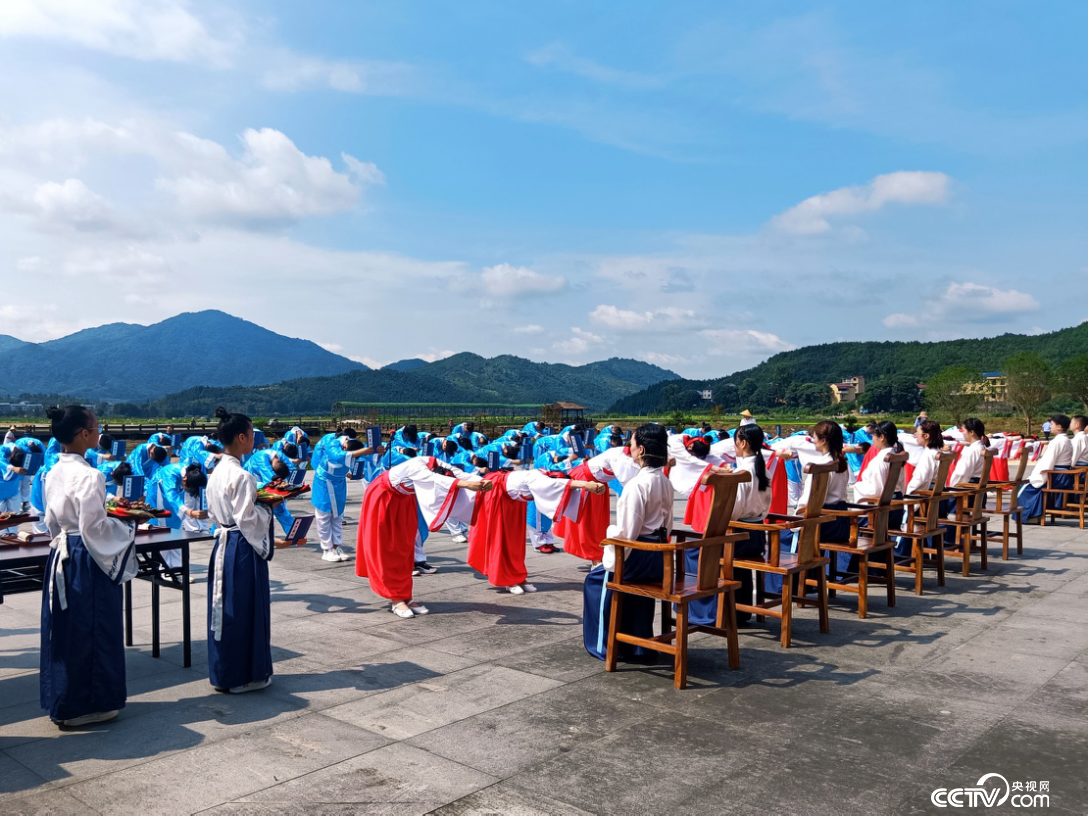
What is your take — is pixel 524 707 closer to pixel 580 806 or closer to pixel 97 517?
pixel 580 806

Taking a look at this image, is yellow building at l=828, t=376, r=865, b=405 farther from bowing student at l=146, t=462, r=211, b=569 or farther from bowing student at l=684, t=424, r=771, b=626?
bowing student at l=684, t=424, r=771, b=626

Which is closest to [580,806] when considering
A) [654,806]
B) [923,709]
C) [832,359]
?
[654,806]

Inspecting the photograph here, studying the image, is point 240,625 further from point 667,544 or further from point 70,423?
point 667,544

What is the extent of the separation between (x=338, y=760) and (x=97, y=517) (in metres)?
1.85

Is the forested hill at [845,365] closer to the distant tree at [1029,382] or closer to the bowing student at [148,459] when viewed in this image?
the distant tree at [1029,382]

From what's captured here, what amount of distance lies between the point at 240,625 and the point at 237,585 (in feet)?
0.76

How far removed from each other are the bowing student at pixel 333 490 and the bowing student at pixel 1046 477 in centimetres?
961

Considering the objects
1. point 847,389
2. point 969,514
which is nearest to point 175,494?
point 969,514

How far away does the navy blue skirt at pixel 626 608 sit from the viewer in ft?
17.5

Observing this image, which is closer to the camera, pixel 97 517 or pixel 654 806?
pixel 654 806

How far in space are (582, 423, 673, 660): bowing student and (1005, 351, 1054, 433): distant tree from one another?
50.8 m

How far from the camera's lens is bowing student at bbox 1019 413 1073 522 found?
12094 mm

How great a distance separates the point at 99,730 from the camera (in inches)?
171

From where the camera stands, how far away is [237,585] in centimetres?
490
